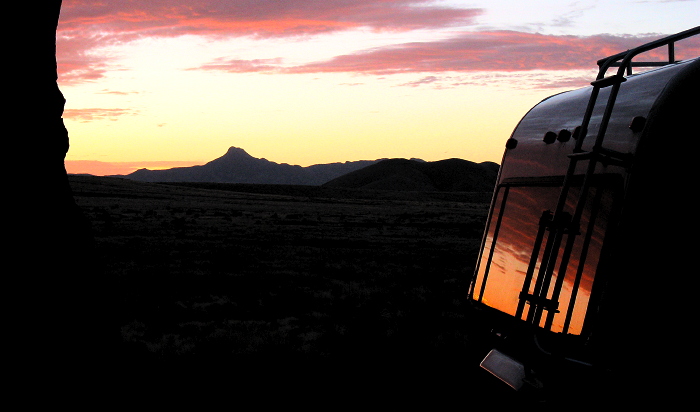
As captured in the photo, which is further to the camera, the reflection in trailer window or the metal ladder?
the reflection in trailer window

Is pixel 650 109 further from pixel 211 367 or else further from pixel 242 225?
pixel 242 225

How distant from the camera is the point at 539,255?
4902 millimetres

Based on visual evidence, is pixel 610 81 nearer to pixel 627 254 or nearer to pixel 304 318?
pixel 627 254

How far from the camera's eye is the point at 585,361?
380cm

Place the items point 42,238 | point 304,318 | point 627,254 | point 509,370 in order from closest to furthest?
1. point 627,254
2. point 509,370
3. point 42,238
4. point 304,318

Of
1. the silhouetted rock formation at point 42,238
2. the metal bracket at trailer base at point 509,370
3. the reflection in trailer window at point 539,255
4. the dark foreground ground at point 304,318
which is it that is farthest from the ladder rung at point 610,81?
the silhouetted rock formation at point 42,238

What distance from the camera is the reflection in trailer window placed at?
3910 millimetres

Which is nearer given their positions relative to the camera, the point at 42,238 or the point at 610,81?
the point at 610,81

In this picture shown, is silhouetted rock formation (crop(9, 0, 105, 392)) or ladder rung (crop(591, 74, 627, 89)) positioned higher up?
ladder rung (crop(591, 74, 627, 89))

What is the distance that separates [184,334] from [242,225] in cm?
2730

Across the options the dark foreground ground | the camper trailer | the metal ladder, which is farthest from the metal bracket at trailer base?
the dark foreground ground

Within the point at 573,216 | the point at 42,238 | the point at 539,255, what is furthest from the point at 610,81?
the point at 42,238

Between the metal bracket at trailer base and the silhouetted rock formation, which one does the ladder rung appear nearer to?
the metal bracket at trailer base

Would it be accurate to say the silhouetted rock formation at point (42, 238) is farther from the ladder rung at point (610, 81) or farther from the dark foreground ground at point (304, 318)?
the ladder rung at point (610, 81)
